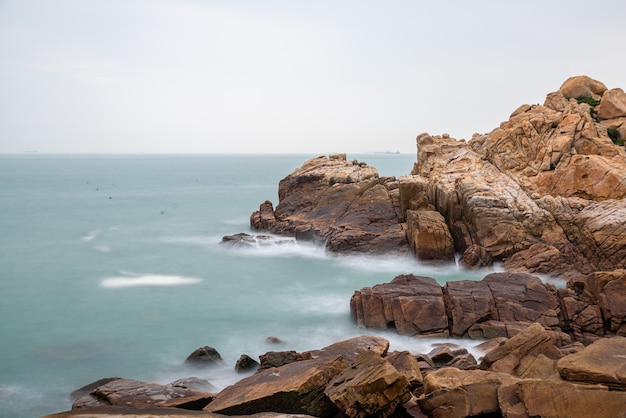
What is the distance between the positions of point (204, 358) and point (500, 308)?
1021 centimetres

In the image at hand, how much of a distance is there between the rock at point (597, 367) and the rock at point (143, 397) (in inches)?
290

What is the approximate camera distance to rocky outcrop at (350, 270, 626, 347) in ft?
57.7

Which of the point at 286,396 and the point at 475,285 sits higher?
the point at 286,396

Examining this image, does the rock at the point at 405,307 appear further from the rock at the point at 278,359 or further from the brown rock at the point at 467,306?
the rock at the point at 278,359

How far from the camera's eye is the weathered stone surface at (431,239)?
92.9ft

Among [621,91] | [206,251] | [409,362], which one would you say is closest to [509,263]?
[409,362]

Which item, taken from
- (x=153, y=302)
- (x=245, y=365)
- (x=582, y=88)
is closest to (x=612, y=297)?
(x=245, y=365)

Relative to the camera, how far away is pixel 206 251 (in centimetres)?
3503

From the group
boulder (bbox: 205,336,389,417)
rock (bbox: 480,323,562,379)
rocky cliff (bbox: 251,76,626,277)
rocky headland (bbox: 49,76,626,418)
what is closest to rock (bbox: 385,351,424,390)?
rocky headland (bbox: 49,76,626,418)

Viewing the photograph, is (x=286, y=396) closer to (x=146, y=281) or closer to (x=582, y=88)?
(x=146, y=281)

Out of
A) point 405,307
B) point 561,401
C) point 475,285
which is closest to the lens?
point 561,401

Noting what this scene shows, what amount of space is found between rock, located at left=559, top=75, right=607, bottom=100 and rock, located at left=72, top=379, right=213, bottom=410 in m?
40.9

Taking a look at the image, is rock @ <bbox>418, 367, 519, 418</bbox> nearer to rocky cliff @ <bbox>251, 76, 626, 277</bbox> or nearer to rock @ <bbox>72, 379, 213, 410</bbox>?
rock @ <bbox>72, 379, 213, 410</bbox>

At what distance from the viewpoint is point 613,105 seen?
127 ft
